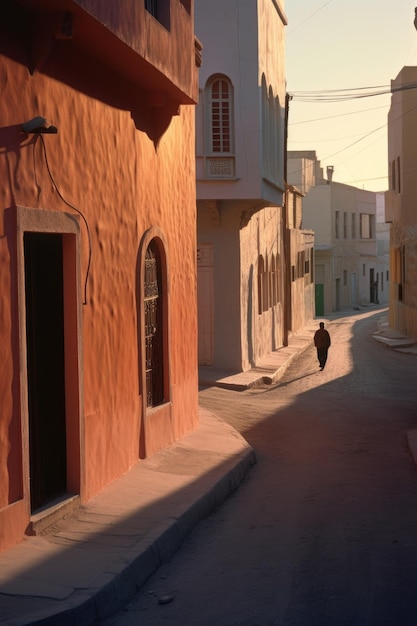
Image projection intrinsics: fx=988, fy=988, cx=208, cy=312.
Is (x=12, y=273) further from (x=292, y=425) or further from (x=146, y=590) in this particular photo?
(x=292, y=425)

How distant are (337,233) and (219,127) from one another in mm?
35595

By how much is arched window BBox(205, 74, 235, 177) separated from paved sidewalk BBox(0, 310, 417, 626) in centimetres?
900

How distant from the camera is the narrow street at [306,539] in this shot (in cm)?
635

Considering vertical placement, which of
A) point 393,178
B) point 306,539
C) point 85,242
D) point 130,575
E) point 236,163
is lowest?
point 306,539

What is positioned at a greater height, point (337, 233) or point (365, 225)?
point (365, 225)

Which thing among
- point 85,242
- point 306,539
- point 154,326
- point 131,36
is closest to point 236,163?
point 154,326

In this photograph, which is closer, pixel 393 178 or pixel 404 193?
pixel 404 193

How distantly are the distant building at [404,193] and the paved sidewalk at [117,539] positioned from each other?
2107cm

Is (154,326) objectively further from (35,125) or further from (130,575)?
(130,575)

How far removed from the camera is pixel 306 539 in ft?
27.1

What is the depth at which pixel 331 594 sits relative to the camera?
661 centimetres

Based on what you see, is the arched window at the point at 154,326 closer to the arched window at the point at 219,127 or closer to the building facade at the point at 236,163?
the building facade at the point at 236,163

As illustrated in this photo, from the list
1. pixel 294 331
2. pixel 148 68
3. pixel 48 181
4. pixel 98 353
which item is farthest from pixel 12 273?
pixel 294 331

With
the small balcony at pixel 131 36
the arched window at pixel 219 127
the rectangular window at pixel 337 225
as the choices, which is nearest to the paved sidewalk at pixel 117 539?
the small balcony at pixel 131 36
